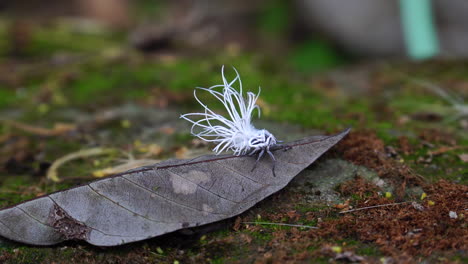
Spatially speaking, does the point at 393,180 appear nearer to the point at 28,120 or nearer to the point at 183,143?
the point at 183,143

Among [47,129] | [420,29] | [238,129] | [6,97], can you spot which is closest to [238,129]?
[238,129]

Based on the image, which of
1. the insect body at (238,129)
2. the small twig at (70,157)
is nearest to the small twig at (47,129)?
the small twig at (70,157)

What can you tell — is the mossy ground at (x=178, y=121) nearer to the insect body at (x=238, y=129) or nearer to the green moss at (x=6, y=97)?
the green moss at (x=6, y=97)

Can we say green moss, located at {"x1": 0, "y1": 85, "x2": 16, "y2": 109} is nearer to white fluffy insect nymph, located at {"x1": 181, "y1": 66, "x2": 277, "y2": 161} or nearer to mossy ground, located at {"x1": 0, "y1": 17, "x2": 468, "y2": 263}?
mossy ground, located at {"x1": 0, "y1": 17, "x2": 468, "y2": 263}

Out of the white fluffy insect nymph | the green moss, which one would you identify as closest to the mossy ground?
the green moss

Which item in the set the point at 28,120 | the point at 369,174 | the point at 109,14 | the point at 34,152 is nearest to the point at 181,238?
the point at 369,174

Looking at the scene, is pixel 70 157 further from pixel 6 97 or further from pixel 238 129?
pixel 6 97

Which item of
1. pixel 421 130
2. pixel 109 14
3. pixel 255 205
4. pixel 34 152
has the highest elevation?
pixel 109 14
